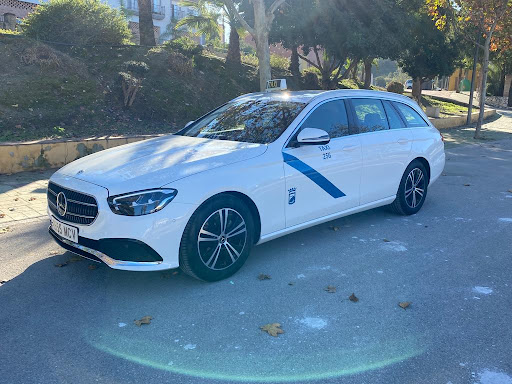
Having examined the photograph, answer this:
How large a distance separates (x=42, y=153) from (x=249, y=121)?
5254mm

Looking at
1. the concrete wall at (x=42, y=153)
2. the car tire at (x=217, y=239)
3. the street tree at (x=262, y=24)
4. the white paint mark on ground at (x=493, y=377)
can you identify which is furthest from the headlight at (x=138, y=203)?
the street tree at (x=262, y=24)

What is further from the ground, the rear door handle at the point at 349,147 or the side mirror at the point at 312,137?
the side mirror at the point at 312,137

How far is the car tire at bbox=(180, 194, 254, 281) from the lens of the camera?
389 cm

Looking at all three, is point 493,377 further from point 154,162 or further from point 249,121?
point 249,121

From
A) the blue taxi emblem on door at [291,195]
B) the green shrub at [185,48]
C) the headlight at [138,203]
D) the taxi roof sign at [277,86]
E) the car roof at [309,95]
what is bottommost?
the blue taxi emblem on door at [291,195]

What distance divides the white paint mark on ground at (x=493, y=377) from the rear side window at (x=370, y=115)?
3.18 m

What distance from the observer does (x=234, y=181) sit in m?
4.08

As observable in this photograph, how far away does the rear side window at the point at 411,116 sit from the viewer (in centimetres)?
629

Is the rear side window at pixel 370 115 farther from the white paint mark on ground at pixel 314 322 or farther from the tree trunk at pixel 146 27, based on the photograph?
the tree trunk at pixel 146 27

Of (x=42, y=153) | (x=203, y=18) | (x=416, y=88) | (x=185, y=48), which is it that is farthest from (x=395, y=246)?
(x=416, y=88)

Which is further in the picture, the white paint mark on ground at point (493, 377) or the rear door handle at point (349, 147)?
the rear door handle at point (349, 147)

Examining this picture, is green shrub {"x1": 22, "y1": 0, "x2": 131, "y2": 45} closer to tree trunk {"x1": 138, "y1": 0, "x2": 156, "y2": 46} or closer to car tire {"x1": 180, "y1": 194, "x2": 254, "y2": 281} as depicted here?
tree trunk {"x1": 138, "y1": 0, "x2": 156, "y2": 46}

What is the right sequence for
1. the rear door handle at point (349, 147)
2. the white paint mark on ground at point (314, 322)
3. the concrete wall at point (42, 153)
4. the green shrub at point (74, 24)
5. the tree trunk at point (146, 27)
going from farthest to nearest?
the tree trunk at point (146, 27) < the green shrub at point (74, 24) < the concrete wall at point (42, 153) < the rear door handle at point (349, 147) < the white paint mark on ground at point (314, 322)

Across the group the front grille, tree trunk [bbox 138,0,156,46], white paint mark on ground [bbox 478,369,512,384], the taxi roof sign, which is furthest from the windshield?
tree trunk [bbox 138,0,156,46]
